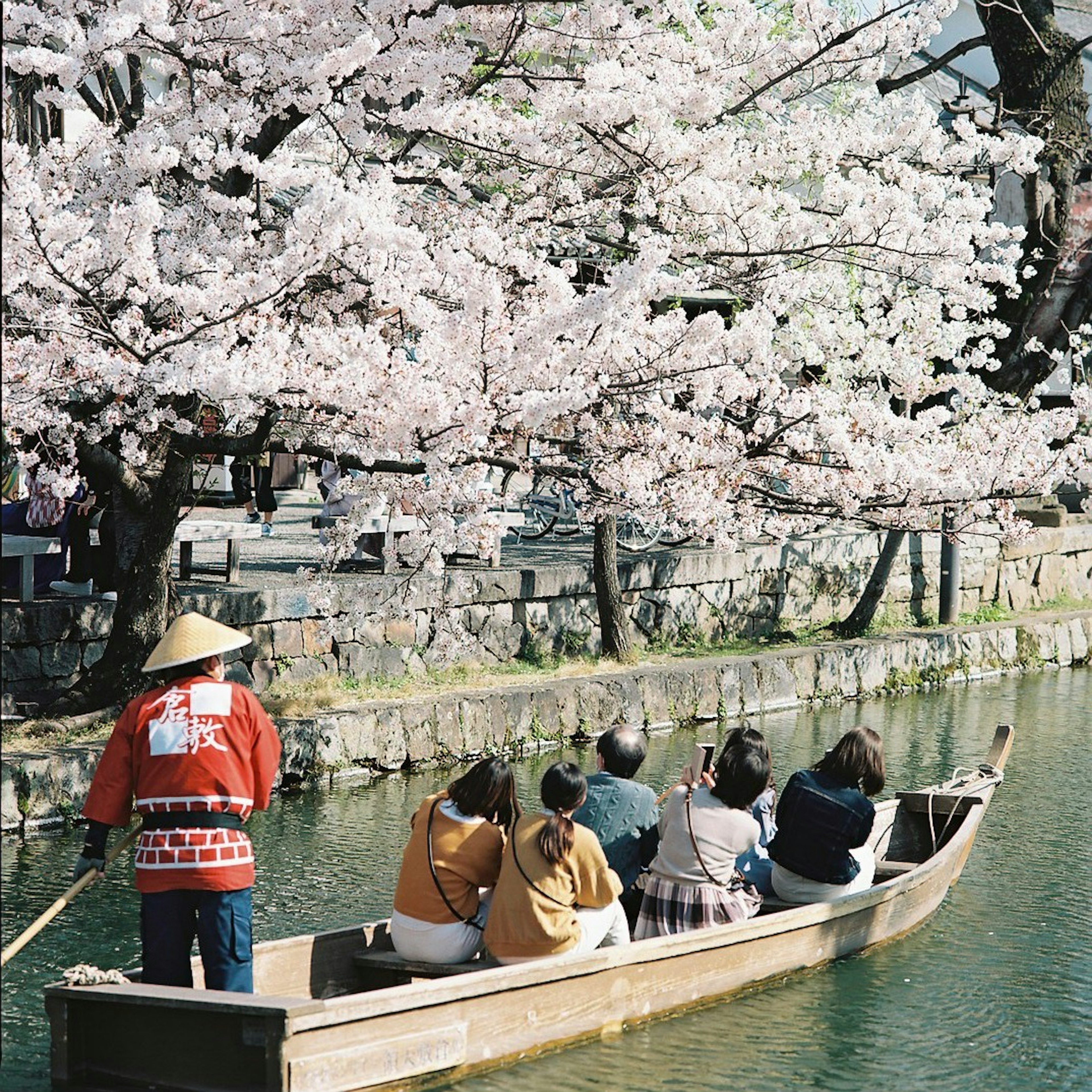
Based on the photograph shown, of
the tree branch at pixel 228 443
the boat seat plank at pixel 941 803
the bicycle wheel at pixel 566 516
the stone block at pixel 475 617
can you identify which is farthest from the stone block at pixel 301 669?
the boat seat plank at pixel 941 803

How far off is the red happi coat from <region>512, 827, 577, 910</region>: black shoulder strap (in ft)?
3.10

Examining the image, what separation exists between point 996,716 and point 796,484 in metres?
3.40

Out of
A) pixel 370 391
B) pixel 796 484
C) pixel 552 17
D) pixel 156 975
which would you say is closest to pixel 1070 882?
pixel 796 484

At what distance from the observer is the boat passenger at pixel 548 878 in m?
5.51

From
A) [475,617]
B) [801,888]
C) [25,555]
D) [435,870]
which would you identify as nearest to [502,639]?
[475,617]

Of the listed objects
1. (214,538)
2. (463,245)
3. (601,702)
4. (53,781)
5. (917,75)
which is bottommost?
(53,781)

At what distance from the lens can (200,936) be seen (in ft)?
16.6

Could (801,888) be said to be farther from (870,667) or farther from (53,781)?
(870,667)

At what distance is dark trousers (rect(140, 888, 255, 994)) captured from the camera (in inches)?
197

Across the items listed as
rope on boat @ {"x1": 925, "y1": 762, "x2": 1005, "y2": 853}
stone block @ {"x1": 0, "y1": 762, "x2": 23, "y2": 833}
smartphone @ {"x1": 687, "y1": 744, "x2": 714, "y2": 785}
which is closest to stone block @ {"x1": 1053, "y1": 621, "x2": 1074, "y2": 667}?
rope on boat @ {"x1": 925, "y1": 762, "x2": 1005, "y2": 853}

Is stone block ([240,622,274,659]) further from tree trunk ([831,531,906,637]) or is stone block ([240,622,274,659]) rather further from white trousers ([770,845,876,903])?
tree trunk ([831,531,906,637])

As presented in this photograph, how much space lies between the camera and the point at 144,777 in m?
5.00

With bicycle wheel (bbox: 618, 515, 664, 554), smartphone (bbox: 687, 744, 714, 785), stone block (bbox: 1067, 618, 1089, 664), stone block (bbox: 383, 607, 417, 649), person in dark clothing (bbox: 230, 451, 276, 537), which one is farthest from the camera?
stone block (bbox: 1067, 618, 1089, 664)

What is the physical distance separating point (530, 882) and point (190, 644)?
1.46 meters
